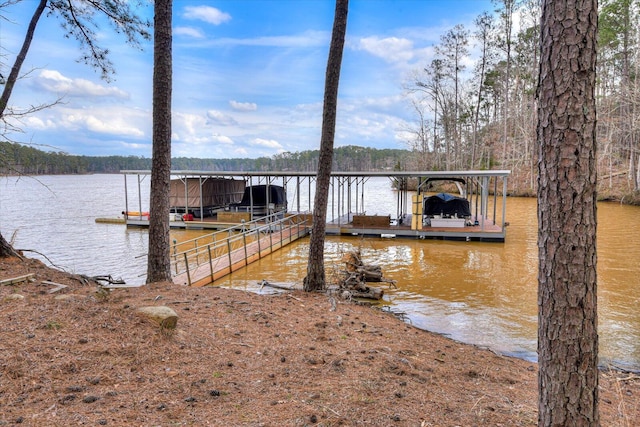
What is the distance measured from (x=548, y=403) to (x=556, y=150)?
4.48 feet

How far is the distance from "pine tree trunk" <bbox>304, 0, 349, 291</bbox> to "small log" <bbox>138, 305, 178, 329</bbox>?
3.42m

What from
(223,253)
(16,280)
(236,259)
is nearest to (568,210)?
(16,280)

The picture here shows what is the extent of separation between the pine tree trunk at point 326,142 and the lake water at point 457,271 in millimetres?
2016

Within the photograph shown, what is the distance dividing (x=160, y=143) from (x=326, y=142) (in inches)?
111


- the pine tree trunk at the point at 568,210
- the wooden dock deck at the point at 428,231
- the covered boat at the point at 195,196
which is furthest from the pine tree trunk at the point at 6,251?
the covered boat at the point at 195,196

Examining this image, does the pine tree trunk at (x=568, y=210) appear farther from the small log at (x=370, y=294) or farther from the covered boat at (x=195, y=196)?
the covered boat at (x=195, y=196)

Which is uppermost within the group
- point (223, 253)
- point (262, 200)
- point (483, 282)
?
point (262, 200)

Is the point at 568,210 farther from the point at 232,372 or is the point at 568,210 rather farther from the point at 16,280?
the point at 16,280

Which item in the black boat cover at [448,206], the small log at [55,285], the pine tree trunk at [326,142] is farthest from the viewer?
the black boat cover at [448,206]

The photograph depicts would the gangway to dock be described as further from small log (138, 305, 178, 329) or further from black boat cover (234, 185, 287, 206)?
small log (138, 305, 178, 329)

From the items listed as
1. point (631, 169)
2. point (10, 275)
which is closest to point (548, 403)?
point (10, 275)

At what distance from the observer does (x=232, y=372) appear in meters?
3.35

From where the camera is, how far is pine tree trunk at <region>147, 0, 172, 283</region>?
19.5 feet

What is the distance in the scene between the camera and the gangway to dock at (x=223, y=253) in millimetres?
9602
